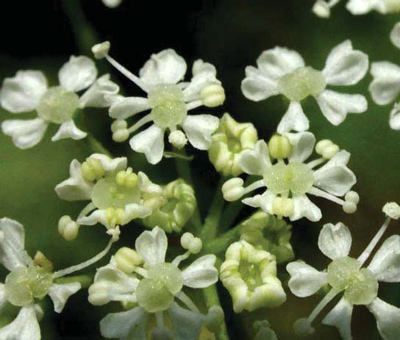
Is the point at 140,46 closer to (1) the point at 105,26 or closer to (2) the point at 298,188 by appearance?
(1) the point at 105,26

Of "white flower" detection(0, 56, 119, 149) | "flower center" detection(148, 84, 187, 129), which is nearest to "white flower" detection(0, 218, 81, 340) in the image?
"white flower" detection(0, 56, 119, 149)

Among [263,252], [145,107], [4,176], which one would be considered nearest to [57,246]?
[4,176]

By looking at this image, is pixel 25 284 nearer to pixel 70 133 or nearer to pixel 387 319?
pixel 70 133

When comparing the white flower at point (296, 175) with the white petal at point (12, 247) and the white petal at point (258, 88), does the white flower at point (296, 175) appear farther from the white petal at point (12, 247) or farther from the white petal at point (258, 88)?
the white petal at point (12, 247)

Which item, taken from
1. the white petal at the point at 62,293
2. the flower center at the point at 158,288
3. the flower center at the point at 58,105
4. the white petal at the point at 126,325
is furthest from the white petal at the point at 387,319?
the flower center at the point at 58,105

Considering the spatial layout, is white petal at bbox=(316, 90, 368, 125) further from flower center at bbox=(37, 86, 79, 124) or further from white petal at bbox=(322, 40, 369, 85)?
flower center at bbox=(37, 86, 79, 124)

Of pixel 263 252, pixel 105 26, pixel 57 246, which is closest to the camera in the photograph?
pixel 263 252
